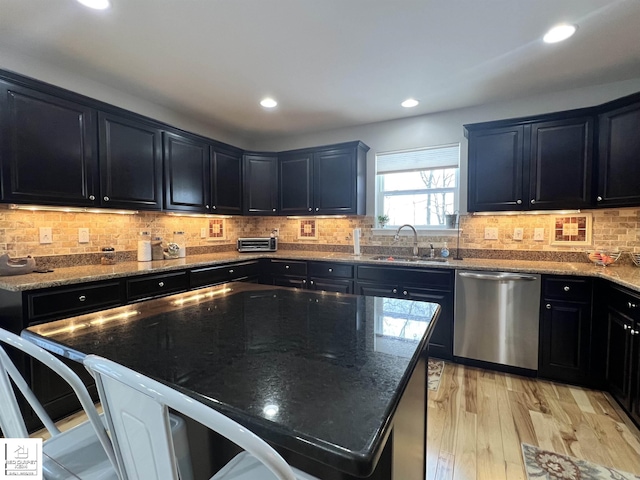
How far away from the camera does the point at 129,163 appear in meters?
2.62

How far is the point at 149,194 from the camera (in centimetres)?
279

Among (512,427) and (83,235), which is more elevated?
(83,235)

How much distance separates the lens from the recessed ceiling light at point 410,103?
3012 mm

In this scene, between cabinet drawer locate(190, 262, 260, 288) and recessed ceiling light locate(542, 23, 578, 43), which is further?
cabinet drawer locate(190, 262, 260, 288)

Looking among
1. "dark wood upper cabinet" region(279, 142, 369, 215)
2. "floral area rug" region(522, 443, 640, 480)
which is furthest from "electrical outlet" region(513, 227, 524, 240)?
"floral area rug" region(522, 443, 640, 480)

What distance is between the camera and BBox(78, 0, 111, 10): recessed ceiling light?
5.57 ft

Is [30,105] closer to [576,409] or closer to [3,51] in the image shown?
[3,51]

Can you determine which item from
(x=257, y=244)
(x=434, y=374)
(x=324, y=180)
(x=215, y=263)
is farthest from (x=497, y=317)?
(x=257, y=244)

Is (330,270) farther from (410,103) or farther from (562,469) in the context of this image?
(562,469)

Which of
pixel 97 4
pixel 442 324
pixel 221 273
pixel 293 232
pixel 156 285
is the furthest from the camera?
pixel 293 232

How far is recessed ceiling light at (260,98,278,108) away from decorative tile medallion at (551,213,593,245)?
2942 millimetres

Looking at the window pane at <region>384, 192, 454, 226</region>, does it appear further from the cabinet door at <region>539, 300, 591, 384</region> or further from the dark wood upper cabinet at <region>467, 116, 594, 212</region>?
the cabinet door at <region>539, 300, 591, 384</region>

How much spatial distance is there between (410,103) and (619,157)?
1742 millimetres

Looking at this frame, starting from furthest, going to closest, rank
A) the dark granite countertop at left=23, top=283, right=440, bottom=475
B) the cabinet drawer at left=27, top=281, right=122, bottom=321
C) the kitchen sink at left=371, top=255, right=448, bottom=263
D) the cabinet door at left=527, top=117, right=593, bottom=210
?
1. the kitchen sink at left=371, top=255, right=448, bottom=263
2. the cabinet door at left=527, top=117, right=593, bottom=210
3. the cabinet drawer at left=27, top=281, right=122, bottom=321
4. the dark granite countertop at left=23, top=283, right=440, bottom=475
